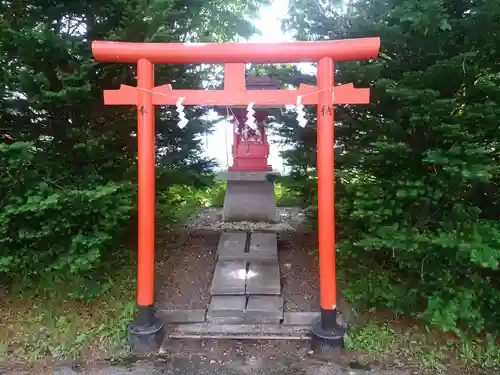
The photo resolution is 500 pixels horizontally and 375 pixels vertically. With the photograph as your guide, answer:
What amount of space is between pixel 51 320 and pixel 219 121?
3.35m

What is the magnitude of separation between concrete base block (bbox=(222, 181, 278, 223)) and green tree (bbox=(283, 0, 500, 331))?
262 cm

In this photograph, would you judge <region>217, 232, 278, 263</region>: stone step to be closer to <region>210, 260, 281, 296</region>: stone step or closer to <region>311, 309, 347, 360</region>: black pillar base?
<region>210, 260, 281, 296</region>: stone step

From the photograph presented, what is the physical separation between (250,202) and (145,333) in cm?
355

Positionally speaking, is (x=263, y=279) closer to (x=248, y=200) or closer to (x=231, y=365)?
(x=231, y=365)

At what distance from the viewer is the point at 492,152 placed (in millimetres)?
3789

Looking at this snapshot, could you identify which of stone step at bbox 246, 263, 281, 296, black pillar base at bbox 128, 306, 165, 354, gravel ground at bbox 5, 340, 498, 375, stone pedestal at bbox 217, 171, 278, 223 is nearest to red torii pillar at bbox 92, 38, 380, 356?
black pillar base at bbox 128, 306, 165, 354

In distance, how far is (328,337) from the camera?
144 inches

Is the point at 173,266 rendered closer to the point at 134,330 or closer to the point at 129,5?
the point at 134,330

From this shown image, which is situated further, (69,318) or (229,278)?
(229,278)

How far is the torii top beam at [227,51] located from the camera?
3.55 m

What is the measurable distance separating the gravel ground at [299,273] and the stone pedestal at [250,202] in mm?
952

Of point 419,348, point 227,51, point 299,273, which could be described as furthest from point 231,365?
point 227,51

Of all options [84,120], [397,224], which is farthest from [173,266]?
[397,224]

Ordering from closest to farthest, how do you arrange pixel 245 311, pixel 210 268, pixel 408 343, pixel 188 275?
pixel 408 343, pixel 245 311, pixel 188 275, pixel 210 268
